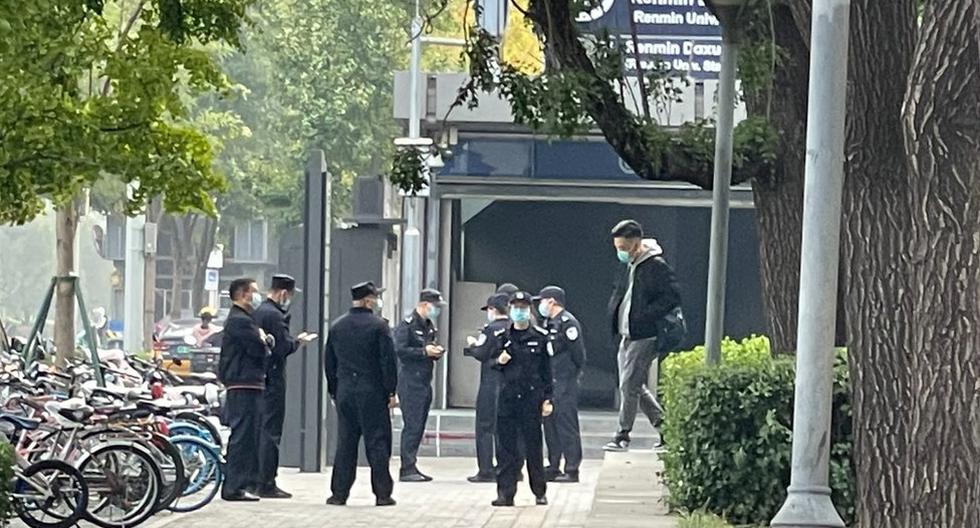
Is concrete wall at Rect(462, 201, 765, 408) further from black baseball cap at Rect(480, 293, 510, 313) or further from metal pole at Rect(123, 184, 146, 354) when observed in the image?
black baseball cap at Rect(480, 293, 510, 313)

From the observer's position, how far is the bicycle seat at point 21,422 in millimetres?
16241

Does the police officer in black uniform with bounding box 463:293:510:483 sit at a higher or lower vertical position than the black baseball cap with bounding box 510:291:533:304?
lower

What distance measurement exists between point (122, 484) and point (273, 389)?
3.17 meters

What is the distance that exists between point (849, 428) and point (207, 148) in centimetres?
485

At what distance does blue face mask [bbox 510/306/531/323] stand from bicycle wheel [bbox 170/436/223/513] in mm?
2791

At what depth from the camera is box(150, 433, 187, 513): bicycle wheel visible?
16.1m

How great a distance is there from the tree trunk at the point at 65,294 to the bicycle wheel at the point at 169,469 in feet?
21.6

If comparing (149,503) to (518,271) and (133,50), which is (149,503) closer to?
(133,50)

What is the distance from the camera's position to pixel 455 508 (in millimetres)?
17875

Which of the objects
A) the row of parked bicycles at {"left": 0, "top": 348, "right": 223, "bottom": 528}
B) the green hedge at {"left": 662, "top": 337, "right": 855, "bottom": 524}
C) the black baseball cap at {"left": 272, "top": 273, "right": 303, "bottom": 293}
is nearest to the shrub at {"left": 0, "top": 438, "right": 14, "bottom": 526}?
the row of parked bicycles at {"left": 0, "top": 348, "right": 223, "bottom": 528}

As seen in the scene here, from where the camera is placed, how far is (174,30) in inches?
559

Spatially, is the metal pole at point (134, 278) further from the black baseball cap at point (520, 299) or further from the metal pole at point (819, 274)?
the metal pole at point (819, 274)

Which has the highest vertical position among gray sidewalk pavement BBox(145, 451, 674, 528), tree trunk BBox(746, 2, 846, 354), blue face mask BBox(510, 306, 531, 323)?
tree trunk BBox(746, 2, 846, 354)

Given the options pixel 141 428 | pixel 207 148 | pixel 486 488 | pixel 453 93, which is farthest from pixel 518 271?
pixel 207 148
